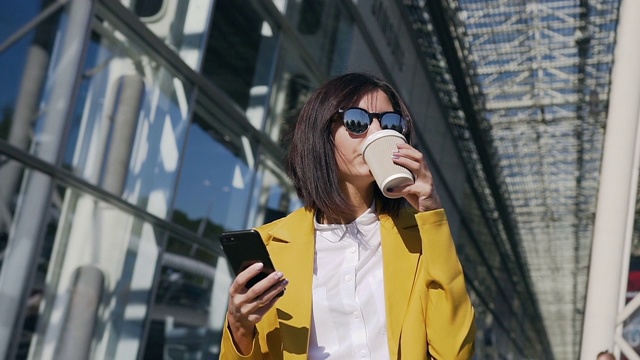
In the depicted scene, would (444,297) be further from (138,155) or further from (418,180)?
(138,155)

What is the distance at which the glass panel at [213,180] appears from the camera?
835 centimetres

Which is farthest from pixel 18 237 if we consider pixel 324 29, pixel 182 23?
pixel 324 29

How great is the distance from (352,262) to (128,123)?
Result: 5.18m

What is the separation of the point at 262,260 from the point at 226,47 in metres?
7.18

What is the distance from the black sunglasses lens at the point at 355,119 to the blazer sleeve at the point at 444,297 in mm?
272

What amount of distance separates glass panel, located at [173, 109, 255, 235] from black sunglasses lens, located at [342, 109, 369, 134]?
6.11m

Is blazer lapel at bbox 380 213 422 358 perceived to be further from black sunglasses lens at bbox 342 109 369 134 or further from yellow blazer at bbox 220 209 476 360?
black sunglasses lens at bbox 342 109 369 134

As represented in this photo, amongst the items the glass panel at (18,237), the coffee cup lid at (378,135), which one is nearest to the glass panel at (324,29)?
the glass panel at (18,237)

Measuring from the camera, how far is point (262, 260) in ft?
6.48

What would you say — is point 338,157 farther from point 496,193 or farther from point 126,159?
point 496,193

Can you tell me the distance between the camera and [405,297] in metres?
2.01

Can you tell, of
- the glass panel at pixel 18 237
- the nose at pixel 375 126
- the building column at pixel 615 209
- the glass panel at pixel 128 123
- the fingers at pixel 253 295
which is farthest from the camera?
the glass panel at pixel 128 123

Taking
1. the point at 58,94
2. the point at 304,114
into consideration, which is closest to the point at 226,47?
the point at 58,94

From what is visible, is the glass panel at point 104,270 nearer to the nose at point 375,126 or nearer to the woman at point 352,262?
the woman at point 352,262
